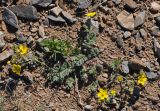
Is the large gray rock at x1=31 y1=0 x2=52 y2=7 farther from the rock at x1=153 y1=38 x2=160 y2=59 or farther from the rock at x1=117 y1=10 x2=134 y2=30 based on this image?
the rock at x1=153 y1=38 x2=160 y2=59

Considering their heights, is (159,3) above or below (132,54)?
above

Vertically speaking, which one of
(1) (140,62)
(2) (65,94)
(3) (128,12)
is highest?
(3) (128,12)

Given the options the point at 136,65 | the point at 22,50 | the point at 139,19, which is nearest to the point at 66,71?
the point at 22,50

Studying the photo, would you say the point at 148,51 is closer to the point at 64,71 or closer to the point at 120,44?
the point at 120,44

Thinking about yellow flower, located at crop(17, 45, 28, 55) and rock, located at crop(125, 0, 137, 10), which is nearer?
yellow flower, located at crop(17, 45, 28, 55)

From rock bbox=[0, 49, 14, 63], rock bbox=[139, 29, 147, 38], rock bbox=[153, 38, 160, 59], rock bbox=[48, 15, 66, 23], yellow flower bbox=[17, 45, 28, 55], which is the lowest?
rock bbox=[0, 49, 14, 63]

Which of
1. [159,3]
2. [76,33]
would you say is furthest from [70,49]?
[159,3]

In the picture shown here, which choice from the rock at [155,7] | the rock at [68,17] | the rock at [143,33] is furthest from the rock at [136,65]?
the rock at [68,17]

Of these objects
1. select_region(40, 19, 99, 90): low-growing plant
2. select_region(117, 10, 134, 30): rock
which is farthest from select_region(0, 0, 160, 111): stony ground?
select_region(40, 19, 99, 90): low-growing plant
